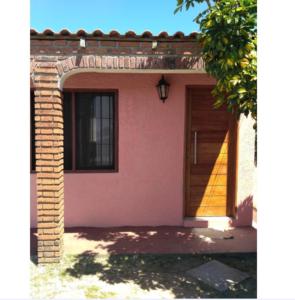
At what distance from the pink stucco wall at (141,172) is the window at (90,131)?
17 cm

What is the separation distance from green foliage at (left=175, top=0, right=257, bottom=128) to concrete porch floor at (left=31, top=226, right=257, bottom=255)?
239cm

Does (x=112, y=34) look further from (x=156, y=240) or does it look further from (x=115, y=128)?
(x=156, y=240)

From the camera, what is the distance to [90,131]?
4789mm

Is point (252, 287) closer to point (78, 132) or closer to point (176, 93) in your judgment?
point (176, 93)

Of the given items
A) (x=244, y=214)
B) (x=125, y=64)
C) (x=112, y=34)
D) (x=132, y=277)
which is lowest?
(x=132, y=277)

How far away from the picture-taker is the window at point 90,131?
469cm

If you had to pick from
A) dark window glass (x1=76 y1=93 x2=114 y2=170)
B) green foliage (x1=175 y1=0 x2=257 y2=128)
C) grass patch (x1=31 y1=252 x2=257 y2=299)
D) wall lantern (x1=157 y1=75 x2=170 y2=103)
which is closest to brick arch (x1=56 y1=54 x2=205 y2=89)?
green foliage (x1=175 y1=0 x2=257 y2=128)

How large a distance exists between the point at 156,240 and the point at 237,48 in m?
3.14

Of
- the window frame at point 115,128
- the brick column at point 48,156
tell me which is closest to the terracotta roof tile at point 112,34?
the brick column at point 48,156

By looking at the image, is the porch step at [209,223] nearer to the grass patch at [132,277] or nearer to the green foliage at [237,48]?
the grass patch at [132,277]

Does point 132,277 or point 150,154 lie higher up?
point 150,154

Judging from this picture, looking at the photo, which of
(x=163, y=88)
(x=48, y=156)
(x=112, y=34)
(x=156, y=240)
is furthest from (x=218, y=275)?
(x=112, y=34)

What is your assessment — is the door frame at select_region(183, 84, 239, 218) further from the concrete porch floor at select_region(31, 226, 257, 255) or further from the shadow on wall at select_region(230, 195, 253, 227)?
the concrete porch floor at select_region(31, 226, 257, 255)
